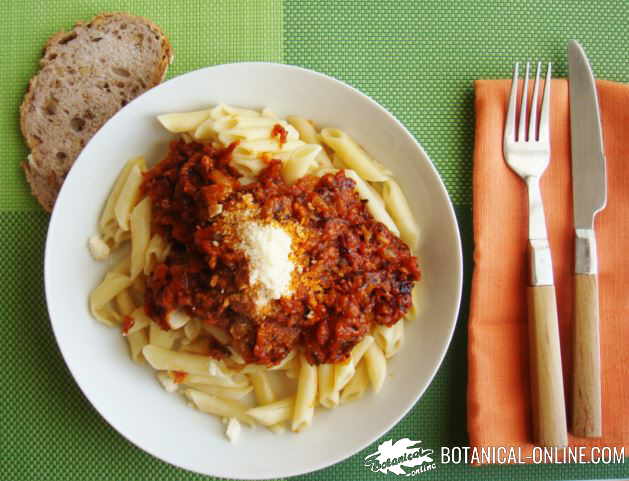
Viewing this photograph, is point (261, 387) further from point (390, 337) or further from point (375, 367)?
point (390, 337)

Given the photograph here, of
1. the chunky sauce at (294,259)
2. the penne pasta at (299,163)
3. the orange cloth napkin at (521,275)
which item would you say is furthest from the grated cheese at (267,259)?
the orange cloth napkin at (521,275)

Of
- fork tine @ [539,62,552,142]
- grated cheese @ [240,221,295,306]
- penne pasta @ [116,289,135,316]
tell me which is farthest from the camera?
fork tine @ [539,62,552,142]

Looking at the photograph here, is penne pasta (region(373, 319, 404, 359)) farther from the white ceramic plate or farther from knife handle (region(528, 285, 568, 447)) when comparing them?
knife handle (region(528, 285, 568, 447))

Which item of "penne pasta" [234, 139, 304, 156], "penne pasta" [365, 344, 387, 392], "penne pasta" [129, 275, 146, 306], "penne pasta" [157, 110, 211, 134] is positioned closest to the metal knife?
"penne pasta" [365, 344, 387, 392]

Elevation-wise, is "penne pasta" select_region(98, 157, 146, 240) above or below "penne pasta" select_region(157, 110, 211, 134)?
below

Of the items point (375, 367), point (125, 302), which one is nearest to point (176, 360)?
point (125, 302)

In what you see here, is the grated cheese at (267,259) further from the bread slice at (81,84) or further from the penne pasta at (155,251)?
the bread slice at (81,84)
